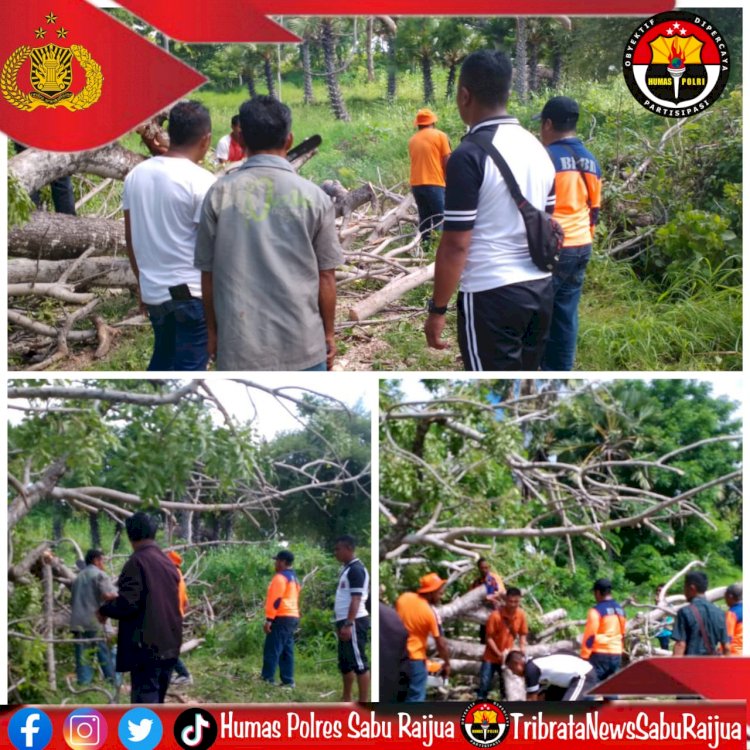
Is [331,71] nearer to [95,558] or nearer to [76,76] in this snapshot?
[76,76]

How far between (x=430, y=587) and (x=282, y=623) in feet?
2.20

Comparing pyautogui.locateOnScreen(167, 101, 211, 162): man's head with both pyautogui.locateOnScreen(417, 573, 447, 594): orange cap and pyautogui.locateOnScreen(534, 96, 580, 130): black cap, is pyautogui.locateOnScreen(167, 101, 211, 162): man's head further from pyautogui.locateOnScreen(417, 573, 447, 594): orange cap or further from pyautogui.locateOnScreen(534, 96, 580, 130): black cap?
pyautogui.locateOnScreen(417, 573, 447, 594): orange cap

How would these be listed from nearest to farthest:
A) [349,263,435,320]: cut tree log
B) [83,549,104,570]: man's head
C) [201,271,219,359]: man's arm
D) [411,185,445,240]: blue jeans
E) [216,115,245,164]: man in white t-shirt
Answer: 1. [201,271,219,359]: man's arm
2. [83,549,104,570]: man's head
3. [216,115,245,164]: man in white t-shirt
4. [411,185,445,240]: blue jeans
5. [349,263,435,320]: cut tree log

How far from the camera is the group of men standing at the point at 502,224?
15.1ft

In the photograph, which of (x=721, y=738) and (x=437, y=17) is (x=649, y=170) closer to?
(x=437, y=17)

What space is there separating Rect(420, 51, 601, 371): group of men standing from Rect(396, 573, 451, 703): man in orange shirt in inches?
40.2

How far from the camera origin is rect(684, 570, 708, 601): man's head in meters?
4.91

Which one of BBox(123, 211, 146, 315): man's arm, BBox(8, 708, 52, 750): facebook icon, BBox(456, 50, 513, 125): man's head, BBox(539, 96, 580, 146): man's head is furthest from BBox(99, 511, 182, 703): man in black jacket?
BBox(539, 96, 580, 146): man's head

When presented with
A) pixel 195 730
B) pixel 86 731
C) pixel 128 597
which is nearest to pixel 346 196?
pixel 128 597

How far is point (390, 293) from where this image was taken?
17.6ft

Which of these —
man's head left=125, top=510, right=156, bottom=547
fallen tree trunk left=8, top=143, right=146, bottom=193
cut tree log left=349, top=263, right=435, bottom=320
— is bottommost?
man's head left=125, top=510, right=156, bottom=547

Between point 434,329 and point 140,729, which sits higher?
point 434,329

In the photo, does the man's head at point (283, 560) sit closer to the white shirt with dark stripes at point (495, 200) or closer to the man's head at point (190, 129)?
the white shirt with dark stripes at point (495, 200)

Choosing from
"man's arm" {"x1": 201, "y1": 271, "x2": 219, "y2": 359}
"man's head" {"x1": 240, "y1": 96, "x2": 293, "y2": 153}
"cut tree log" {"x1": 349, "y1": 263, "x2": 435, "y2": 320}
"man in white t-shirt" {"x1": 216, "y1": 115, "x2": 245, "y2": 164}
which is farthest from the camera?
"cut tree log" {"x1": 349, "y1": 263, "x2": 435, "y2": 320}
